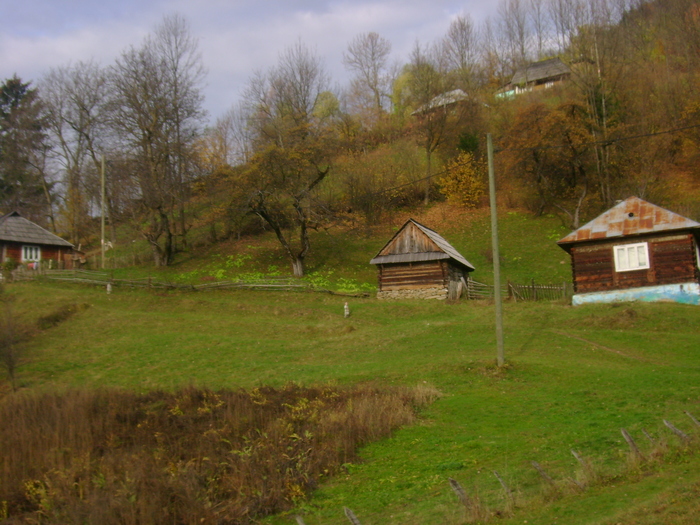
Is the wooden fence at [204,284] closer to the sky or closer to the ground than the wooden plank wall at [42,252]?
closer to the ground

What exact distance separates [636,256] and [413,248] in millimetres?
13018

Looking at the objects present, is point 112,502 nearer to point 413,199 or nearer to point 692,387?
point 692,387

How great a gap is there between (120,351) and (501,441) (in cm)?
1883

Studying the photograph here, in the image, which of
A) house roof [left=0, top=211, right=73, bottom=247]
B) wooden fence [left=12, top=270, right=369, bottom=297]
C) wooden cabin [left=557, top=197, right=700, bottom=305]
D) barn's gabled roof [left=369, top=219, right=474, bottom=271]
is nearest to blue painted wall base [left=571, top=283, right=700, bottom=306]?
wooden cabin [left=557, top=197, right=700, bottom=305]

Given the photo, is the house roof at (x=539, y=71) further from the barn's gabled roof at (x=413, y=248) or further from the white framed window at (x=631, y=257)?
the white framed window at (x=631, y=257)

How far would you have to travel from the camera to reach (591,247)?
102ft

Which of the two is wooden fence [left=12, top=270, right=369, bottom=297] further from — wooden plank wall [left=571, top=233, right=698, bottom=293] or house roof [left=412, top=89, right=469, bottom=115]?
house roof [left=412, top=89, right=469, bottom=115]

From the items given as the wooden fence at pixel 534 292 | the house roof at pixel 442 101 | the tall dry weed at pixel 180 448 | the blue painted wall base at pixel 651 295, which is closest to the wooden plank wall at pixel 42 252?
the tall dry weed at pixel 180 448

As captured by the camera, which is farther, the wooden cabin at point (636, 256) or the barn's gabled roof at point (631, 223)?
the barn's gabled roof at point (631, 223)

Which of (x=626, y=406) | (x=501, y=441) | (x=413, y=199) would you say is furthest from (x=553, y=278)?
(x=501, y=441)

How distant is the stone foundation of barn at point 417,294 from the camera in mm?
36188

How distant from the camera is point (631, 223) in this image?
30234 mm

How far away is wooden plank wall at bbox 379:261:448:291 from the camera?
3647 centimetres

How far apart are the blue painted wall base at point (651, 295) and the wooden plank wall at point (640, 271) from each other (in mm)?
262
